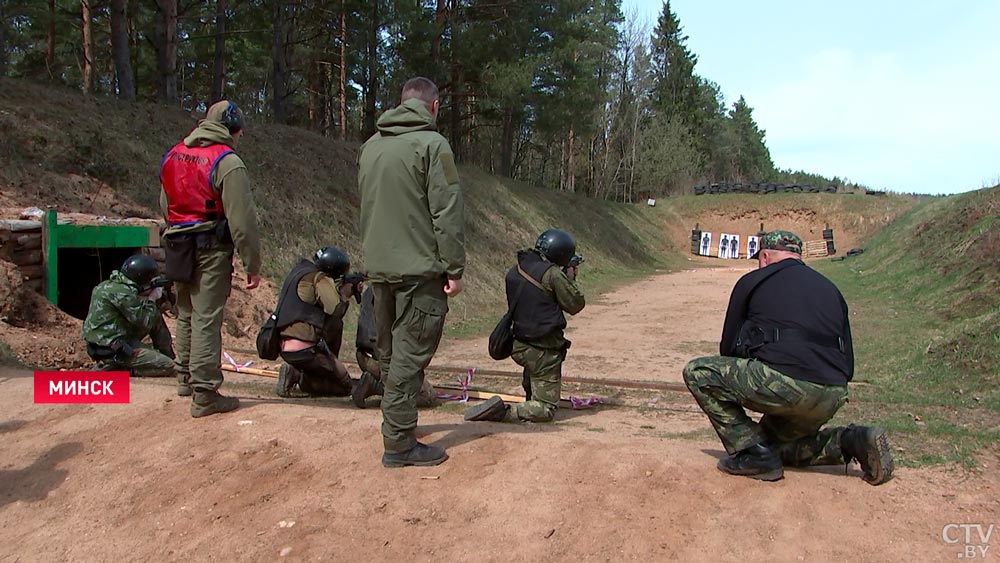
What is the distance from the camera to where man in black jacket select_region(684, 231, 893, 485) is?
388 cm

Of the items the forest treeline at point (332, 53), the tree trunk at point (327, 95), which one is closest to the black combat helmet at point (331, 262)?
the forest treeline at point (332, 53)

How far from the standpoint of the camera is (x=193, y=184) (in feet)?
16.6

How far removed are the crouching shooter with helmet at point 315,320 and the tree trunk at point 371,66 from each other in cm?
1886

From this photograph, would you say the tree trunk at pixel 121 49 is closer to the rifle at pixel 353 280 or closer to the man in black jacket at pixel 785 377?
the rifle at pixel 353 280

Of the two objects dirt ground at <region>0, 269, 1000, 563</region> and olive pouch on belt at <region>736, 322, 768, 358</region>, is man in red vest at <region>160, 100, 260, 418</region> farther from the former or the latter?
olive pouch on belt at <region>736, 322, 768, 358</region>

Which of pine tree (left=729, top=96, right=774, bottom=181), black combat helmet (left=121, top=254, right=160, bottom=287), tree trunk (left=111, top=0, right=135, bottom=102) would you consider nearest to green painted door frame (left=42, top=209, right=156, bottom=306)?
black combat helmet (left=121, top=254, right=160, bottom=287)

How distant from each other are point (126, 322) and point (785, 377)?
6.54 meters

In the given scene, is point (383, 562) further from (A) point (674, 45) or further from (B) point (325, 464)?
(A) point (674, 45)

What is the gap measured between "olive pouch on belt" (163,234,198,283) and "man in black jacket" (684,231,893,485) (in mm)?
3534

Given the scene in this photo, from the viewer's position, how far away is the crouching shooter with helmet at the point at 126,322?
7.25m

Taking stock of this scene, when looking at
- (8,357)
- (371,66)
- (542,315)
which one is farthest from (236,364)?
(371,66)

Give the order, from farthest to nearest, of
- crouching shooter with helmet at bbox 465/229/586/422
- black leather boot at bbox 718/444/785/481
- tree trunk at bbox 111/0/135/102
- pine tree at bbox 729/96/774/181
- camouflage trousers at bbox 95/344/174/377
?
pine tree at bbox 729/96/774/181 → tree trunk at bbox 111/0/135/102 → camouflage trousers at bbox 95/344/174/377 → crouching shooter with helmet at bbox 465/229/586/422 → black leather boot at bbox 718/444/785/481

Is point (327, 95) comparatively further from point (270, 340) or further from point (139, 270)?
point (270, 340)

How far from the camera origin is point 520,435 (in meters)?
4.81
